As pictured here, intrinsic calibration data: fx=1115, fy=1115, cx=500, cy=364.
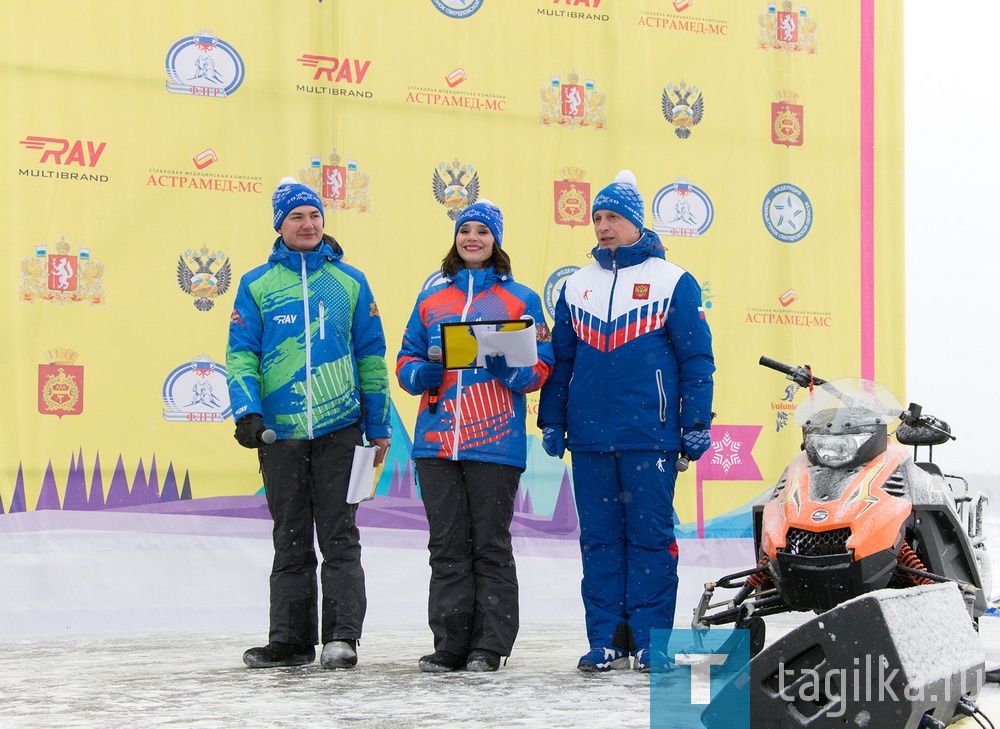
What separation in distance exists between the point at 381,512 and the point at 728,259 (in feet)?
6.61

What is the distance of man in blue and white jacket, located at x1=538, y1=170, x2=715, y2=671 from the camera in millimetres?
3152

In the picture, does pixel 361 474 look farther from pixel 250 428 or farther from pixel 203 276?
pixel 203 276

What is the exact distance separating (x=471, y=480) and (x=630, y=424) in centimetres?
48

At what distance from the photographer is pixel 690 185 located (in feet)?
17.2

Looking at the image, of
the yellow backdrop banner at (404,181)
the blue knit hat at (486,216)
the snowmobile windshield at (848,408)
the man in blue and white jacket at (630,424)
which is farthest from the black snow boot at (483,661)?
the yellow backdrop banner at (404,181)

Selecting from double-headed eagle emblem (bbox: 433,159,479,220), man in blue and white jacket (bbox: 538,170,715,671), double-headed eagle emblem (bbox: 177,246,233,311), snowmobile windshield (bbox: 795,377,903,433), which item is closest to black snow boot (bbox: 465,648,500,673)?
man in blue and white jacket (bbox: 538,170,715,671)

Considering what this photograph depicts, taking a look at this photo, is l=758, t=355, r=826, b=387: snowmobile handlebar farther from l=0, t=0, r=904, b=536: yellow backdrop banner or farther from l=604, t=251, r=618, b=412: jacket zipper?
l=0, t=0, r=904, b=536: yellow backdrop banner

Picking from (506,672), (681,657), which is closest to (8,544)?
(506,672)

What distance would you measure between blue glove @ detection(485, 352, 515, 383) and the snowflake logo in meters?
2.34

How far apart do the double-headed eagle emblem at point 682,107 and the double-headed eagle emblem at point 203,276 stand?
217cm

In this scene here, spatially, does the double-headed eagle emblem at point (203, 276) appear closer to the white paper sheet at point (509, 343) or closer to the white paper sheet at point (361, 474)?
the white paper sheet at point (361, 474)

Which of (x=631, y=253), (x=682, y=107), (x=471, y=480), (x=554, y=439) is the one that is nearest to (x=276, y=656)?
(x=471, y=480)

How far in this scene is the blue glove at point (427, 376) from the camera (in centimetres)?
318

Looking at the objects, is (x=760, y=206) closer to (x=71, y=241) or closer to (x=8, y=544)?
(x=71, y=241)
